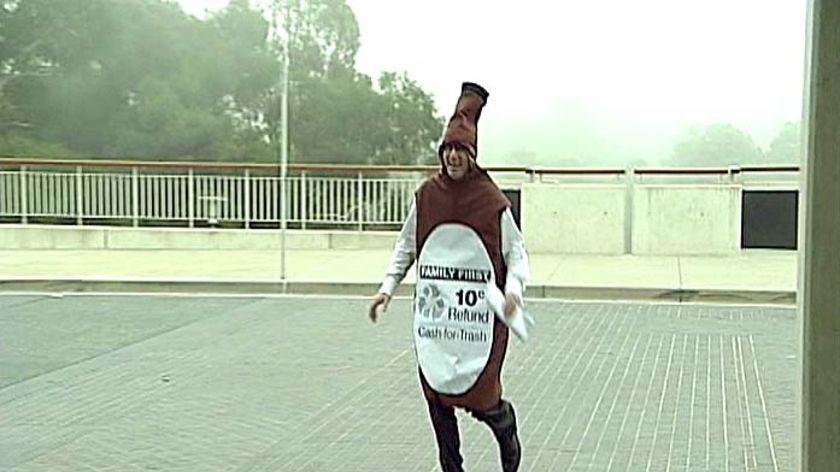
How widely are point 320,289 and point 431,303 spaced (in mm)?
10285

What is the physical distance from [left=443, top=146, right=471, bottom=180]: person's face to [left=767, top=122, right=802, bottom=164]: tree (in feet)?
60.6

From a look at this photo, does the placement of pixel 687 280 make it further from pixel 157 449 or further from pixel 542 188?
pixel 157 449

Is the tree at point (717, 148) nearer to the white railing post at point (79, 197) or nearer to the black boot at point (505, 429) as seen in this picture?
the white railing post at point (79, 197)

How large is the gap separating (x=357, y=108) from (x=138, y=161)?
423 cm

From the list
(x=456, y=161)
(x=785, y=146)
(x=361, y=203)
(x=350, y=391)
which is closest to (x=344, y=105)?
(x=361, y=203)

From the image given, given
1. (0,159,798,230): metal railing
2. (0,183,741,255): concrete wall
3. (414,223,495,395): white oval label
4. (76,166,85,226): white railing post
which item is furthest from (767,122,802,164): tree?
(414,223,495,395): white oval label

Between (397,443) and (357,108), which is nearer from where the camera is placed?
(397,443)

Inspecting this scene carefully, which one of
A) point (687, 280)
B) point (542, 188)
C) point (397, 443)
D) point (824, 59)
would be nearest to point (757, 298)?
point (687, 280)

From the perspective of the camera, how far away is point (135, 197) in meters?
22.6

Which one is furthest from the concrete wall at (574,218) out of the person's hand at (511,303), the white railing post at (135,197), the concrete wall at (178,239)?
the person's hand at (511,303)

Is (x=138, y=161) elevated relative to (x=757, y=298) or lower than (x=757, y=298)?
elevated

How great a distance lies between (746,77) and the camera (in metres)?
24.7

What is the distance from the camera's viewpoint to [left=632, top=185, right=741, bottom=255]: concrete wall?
66.8 feet

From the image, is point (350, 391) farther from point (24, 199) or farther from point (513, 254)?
point (24, 199)
